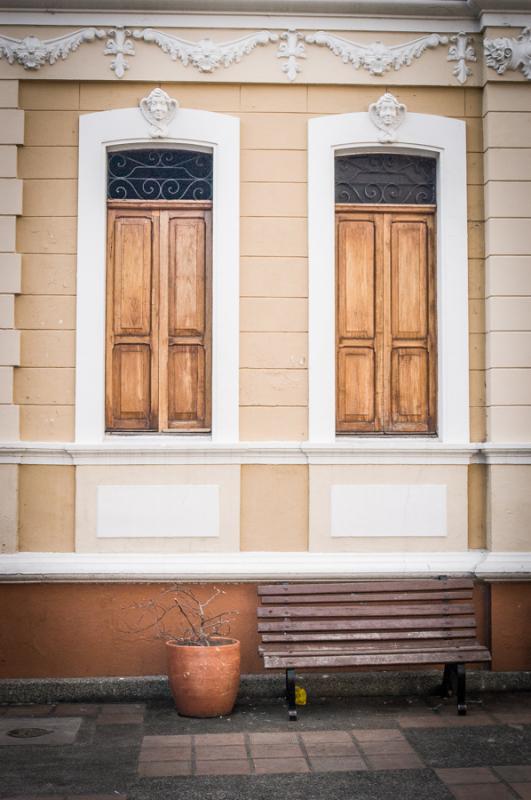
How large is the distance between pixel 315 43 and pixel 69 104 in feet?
6.33

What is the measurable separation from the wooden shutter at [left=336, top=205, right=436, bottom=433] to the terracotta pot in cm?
204

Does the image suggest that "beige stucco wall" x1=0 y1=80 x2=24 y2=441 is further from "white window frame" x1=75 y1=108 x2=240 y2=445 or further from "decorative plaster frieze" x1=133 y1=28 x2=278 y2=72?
"decorative plaster frieze" x1=133 y1=28 x2=278 y2=72

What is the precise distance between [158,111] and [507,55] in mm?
2684

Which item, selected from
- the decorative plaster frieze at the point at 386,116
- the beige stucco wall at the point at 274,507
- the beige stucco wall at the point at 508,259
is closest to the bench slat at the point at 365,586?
the beige stucco wall at the point at 274,507

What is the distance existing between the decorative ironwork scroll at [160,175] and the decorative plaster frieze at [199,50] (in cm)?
67

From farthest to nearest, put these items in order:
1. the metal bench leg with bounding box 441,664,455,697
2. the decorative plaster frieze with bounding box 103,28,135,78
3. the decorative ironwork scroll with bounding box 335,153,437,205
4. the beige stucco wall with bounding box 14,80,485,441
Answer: the decorative ironwork scroll with bounding box 335,153,437,205, the decorative plaster frieze with bounding box 103,28,135,78, the beige stucco wall with bounding box 14,80,485,441, the metal bench leg with bounding box 441,664,455,697

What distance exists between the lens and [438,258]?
8.30 m

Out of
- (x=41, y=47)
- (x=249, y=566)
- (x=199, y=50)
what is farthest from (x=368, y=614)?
(x=41, y=47)

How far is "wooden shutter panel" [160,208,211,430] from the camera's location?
818 centimetres

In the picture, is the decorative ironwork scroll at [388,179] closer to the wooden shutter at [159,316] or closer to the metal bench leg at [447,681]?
the wooden shutter at [159,316]

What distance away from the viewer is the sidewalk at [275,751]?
19.2 ft

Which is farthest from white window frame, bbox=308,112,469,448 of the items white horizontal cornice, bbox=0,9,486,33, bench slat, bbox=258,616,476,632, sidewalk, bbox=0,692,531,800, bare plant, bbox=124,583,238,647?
sidewalk, bbox=0,692,531,800

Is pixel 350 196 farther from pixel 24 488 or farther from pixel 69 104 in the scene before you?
pixel 24 488

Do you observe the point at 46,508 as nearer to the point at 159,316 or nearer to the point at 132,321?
the point at 132,321
